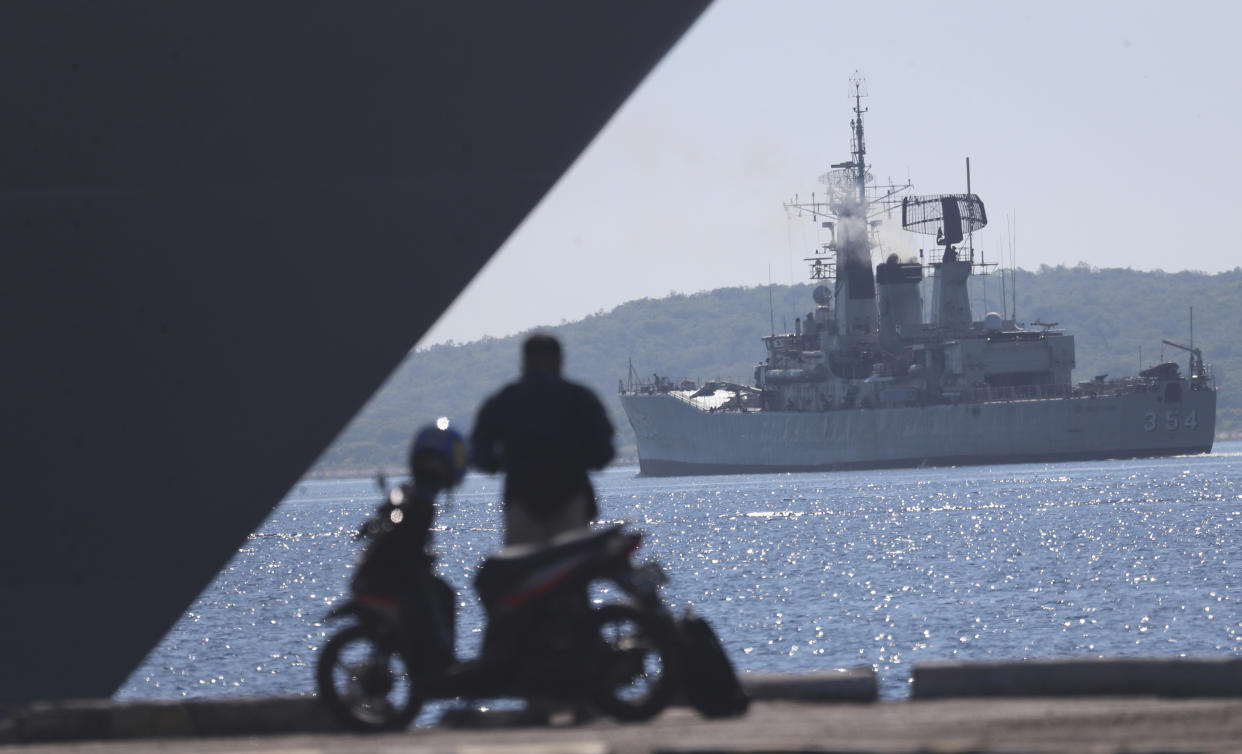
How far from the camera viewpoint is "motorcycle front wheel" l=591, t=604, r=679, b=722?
227 inches

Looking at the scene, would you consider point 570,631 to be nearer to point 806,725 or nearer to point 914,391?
point 806,725

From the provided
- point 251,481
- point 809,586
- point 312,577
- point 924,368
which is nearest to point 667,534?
point 312,577

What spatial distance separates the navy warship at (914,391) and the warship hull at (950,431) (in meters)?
0.09

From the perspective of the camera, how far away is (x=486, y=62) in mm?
7195

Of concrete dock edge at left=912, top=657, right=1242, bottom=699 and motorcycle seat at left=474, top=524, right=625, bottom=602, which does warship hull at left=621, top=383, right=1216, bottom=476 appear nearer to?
concrete dock edge at left=912, top=657, right=1242, bottom=699

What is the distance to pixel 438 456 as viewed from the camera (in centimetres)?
619

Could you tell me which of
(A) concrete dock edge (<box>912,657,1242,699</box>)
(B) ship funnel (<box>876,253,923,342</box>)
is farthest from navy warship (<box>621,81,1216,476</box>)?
(A) concrete dock edge (<box>912,657,1242,699</box>)

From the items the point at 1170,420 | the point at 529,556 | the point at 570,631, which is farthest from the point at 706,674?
the point at 1170,420

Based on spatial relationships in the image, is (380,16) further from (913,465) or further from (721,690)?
(913,465)

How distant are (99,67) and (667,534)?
6118 centimetres

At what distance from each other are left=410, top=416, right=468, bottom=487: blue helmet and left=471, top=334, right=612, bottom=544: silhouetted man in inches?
4.9

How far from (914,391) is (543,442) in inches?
4286

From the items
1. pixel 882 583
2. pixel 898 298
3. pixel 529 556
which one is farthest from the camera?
pixel 898 298

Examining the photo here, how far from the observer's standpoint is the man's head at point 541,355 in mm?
6098
